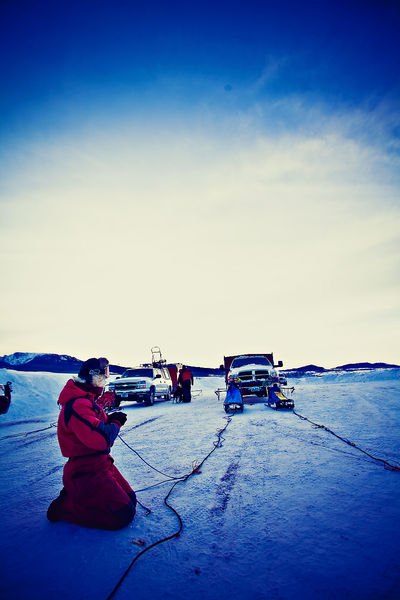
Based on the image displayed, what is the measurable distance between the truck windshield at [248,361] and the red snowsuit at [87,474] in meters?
11.8

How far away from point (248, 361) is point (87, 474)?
1244 cm

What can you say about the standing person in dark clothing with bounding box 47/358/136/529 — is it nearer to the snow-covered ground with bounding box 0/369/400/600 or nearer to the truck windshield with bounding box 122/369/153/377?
the snow-covered ground with bounding box 0/369/400/600

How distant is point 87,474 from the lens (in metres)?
2.82

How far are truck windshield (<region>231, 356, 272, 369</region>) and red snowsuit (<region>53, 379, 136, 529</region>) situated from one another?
11.8 meters

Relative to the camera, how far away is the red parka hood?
9.54 ft

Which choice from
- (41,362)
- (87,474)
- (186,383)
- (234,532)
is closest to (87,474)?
(87,474)

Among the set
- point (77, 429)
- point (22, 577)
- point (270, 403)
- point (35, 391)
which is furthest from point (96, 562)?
point (35, 391)

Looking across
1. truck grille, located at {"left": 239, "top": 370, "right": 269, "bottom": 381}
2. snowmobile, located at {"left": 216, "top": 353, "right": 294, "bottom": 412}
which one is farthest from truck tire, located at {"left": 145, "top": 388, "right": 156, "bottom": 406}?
truck grille, located at {"left": 239, "top": 370, "right": 269, "bottom": 381}

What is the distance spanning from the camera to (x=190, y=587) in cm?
200

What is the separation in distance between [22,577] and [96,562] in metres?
0.54

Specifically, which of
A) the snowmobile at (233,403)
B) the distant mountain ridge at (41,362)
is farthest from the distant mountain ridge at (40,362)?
Answer: the snowmobile at (233,403)

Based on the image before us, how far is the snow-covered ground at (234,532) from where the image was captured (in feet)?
6.55

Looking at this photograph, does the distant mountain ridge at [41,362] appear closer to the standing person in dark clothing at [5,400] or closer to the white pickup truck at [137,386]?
the white pickup truck at [137,386]

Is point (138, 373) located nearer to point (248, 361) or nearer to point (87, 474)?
point (248, 361)
